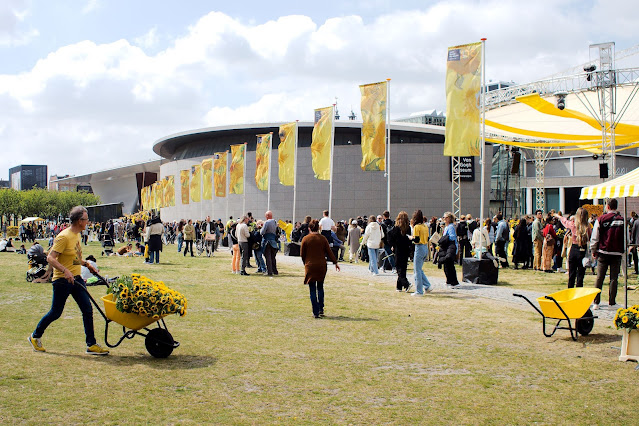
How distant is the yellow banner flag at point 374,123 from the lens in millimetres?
25344

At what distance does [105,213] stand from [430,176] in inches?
1882

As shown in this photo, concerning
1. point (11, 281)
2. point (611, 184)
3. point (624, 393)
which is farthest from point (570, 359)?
point (11, 281)

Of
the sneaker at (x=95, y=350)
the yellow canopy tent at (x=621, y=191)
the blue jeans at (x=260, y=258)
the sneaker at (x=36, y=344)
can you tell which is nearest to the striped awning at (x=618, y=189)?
the yellow canopy tent at (x=621, y=191)

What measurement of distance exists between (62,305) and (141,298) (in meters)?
1.01

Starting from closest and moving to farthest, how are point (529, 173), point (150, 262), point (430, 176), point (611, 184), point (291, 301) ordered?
point (611, 184) < point (291, 301) < point (150, 262) < point (430, 176) < point (529, 173)

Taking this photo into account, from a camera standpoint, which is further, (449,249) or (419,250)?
(449,249)

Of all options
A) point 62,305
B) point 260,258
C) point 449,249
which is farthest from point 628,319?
point 260,258

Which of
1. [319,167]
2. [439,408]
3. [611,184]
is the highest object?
[319,167]

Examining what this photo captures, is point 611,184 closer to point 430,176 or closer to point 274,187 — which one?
point 430,176

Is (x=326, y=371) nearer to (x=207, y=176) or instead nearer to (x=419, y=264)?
(x=419, y=264)

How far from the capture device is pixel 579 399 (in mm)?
5605

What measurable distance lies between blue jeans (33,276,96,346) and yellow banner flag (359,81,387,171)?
19275 millimetres

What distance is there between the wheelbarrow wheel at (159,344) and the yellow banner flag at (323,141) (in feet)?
69.5

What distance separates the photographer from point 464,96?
18016mm
